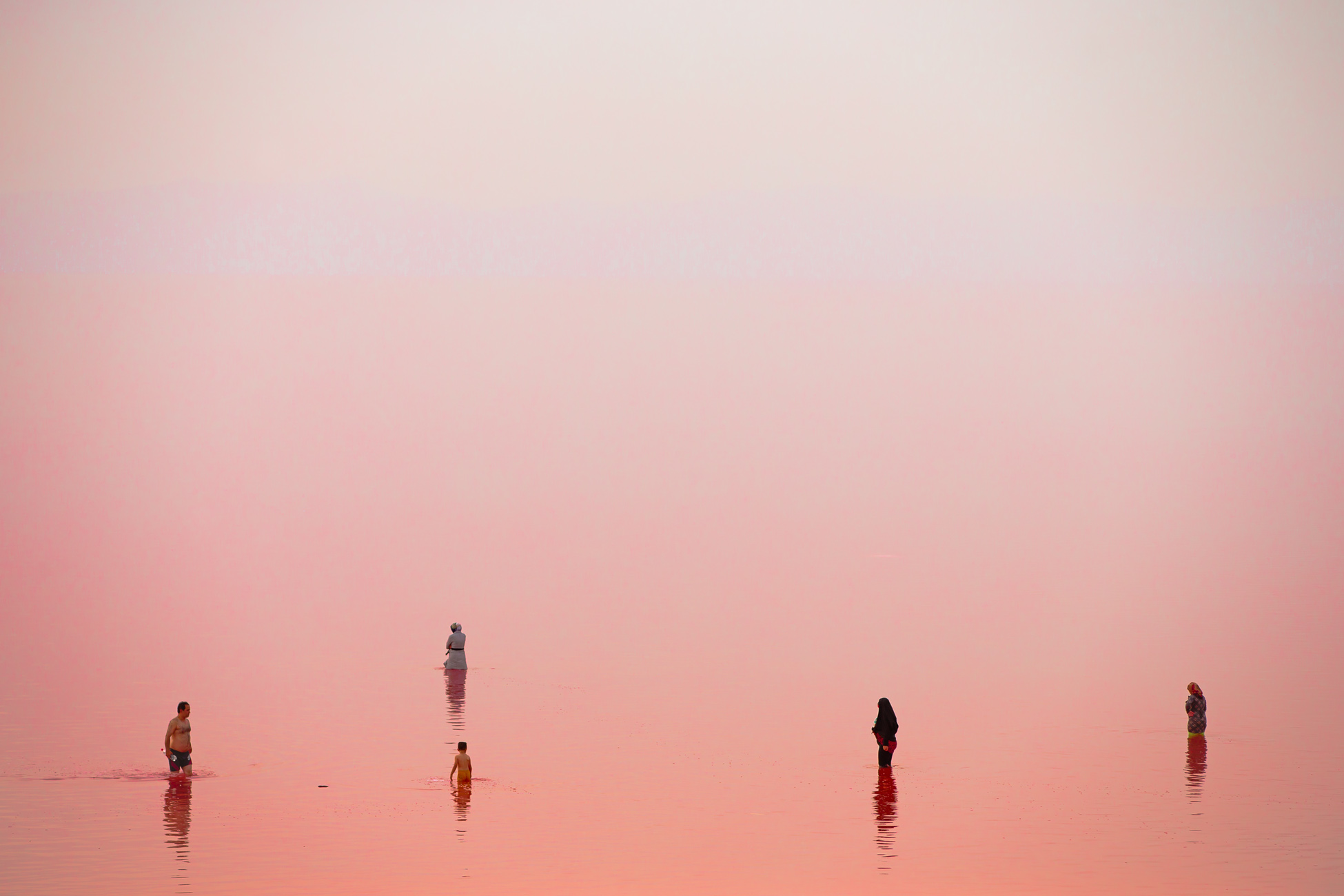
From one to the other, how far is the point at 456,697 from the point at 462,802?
13.1 metres

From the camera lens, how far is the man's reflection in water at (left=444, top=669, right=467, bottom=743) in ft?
116

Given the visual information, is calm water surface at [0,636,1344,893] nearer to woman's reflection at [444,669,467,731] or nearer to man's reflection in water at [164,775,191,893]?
man's reflection in water at [164,775,191,893]

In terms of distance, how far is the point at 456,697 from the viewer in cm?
3950

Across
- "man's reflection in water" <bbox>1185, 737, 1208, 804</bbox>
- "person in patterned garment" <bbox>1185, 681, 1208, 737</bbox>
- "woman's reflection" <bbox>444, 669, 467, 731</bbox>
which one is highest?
"person in patterned garment" <bbox>1185, 681, 1208, 737</bbox>

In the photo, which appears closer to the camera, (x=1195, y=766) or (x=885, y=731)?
(x=885, y=731)

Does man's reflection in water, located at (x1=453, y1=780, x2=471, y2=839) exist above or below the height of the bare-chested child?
below

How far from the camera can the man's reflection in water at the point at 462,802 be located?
80.5 feet

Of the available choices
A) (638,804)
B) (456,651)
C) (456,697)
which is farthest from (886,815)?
(456,651)

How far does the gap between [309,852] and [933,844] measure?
800cm

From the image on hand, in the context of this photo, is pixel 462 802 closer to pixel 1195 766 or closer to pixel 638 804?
pixel 638 804

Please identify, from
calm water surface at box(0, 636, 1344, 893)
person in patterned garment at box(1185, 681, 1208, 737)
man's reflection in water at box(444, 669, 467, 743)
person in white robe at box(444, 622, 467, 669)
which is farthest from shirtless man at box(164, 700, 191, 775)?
person in patterned garment at box(1185, 681, 1208, 737)

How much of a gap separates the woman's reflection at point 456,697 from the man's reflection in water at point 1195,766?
12991 mm

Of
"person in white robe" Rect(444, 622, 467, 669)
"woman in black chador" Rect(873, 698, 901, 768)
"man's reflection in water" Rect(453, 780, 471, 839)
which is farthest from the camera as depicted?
"person in white robe" Rect(444, 622, 467, 669)

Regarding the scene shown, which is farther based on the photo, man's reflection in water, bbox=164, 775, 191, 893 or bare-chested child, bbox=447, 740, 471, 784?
bare-chested child, bbox=447, 740, 471, 784
